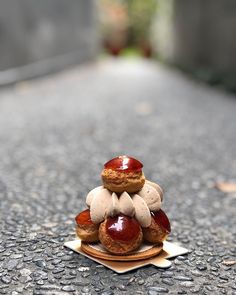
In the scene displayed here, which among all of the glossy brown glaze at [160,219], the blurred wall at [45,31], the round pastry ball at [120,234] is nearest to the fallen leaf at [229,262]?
the glossy brown glaze at [160,219]

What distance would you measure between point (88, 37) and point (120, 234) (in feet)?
32.3

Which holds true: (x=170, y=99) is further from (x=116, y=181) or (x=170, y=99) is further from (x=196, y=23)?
(x=116, y=181)

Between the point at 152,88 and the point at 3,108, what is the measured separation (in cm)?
264

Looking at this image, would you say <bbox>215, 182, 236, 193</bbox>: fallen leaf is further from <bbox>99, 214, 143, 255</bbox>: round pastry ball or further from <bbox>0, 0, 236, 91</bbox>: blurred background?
<bbox>0, 0, 236, 91</bbox>: blurred background

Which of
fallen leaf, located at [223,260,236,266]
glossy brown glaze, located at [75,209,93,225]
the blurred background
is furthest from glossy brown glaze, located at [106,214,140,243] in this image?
the blurred background

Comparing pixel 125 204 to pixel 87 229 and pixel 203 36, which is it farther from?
pixel 203 36

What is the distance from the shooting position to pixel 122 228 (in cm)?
211

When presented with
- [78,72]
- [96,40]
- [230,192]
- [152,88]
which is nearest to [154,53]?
[96,40]

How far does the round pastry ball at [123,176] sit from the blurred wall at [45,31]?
5437 millimetres

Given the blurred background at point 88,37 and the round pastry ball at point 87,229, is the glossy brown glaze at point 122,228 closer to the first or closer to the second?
the round pastry ball at point 87,229

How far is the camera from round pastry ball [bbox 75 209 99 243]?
220 cm

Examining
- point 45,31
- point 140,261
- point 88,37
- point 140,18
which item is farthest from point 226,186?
point 140,18

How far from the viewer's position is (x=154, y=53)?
1448cm

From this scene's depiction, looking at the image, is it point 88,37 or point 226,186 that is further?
point 88,37
